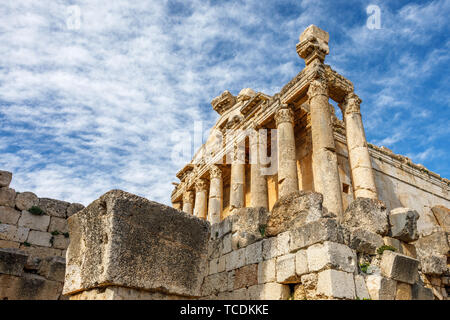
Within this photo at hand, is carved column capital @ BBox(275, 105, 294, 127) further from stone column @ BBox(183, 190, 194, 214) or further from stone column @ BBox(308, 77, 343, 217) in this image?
stone column @ BBox(183, 190, 194, 214)

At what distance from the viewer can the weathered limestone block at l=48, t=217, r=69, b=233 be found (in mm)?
9633

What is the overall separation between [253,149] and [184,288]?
12875 millimetres

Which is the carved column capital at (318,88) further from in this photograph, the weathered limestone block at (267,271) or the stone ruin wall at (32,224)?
the stone ruin wall at (32,224)

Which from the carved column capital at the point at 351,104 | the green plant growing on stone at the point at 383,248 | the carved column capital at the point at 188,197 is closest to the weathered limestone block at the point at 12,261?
the green plant growing on stone at the point at 383,248

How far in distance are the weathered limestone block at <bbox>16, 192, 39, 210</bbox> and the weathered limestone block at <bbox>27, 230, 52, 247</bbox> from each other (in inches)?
27.7

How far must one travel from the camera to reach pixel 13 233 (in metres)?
9.12

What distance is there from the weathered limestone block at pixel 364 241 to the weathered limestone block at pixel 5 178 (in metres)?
8.78

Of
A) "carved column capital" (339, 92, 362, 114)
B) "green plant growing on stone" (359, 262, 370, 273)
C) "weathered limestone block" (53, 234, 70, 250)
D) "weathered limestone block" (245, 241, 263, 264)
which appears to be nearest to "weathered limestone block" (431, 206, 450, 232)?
"carved column capital" (339, 92, 362, 114)

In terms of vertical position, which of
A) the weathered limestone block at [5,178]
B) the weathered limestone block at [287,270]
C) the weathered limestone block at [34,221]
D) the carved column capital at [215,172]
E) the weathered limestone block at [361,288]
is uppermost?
the carved column capital at [215,172]

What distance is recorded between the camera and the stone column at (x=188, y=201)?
75.0 ft

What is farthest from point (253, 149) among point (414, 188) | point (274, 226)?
point (274, 226)
